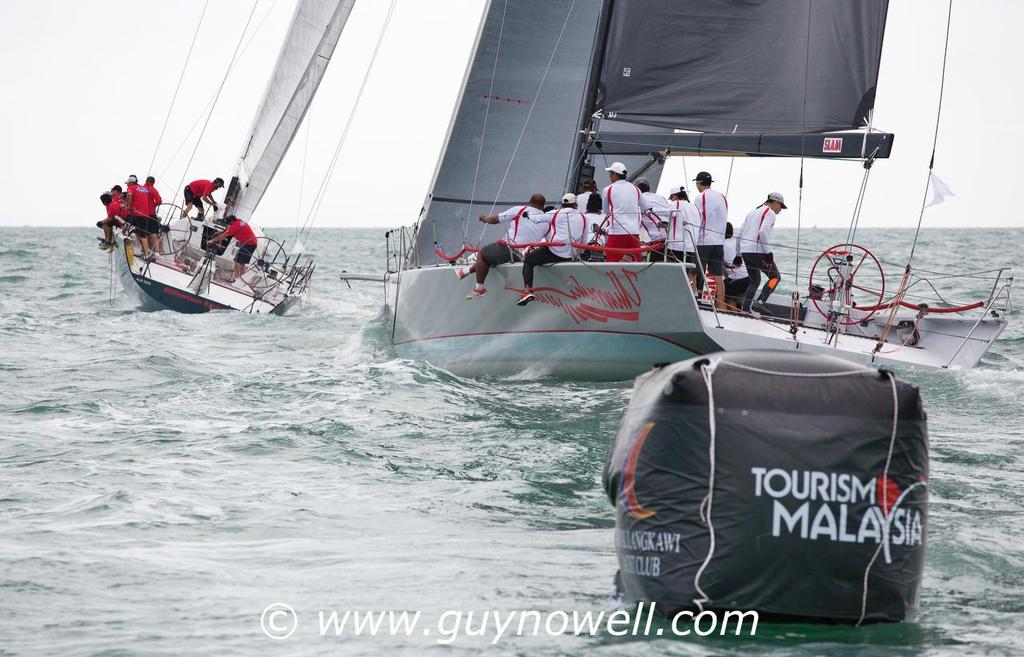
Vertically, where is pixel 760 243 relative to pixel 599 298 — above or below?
above

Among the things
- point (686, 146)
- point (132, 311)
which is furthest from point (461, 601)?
point (132, 311)

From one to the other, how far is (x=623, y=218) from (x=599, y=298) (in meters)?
0.75

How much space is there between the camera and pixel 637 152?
12.1 m

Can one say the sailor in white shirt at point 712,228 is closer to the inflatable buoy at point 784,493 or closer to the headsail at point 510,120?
the headsail at point 510,120

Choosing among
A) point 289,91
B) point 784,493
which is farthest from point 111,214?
point 784,493

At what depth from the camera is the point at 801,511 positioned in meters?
3.92

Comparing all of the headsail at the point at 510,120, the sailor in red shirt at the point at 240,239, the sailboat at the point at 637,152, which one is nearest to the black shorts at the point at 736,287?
the sailboat at the point at 637,152

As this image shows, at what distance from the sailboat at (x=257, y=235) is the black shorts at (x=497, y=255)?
8473 mm

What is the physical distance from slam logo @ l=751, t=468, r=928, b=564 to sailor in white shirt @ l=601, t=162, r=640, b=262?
594 cm

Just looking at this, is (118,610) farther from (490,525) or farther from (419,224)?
(419,224)

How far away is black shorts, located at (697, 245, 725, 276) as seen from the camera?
34.0ft

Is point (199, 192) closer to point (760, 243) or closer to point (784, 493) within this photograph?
point (760, 243)

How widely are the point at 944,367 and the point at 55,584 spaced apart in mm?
7612

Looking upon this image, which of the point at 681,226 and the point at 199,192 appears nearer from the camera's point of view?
the point at 681,226
